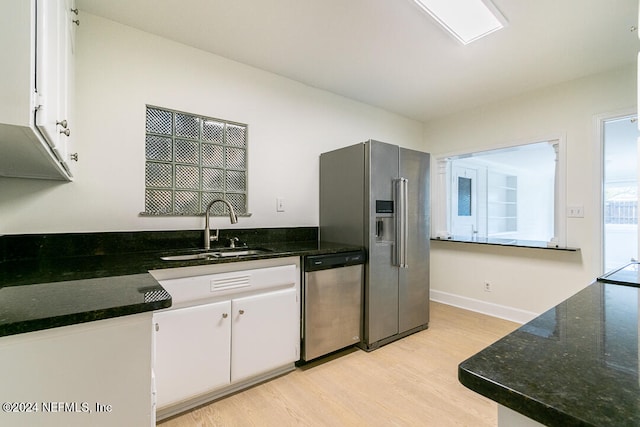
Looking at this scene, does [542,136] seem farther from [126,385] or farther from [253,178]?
[126,385]

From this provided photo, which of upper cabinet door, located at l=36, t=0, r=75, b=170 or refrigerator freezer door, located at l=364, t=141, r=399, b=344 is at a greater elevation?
upper cabinet door, located at l=36, t=0, r=75, b=170

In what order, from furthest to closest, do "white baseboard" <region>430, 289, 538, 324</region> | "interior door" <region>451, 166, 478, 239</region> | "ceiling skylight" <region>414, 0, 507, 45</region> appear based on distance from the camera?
"interior door" <region>451, 166, 478, 239</region>, "white baseboard" <region>430, 289, 538, 324</region>, "ceiling skylight" <region>414, 0, 507, 45</region>

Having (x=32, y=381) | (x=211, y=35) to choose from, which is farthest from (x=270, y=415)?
(x=211, y=35)

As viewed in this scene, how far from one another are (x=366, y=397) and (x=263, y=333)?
777mm

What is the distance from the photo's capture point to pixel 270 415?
1634 millimetres

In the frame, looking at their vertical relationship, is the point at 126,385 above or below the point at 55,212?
below

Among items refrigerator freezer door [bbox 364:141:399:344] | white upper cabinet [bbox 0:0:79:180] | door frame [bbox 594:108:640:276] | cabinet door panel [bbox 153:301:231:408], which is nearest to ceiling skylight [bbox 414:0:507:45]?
refrigerator freezer door [bbox 364:141:399:344]

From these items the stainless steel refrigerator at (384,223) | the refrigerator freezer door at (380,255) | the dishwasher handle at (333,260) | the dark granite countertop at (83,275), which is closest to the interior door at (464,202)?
the stainless steel refrigerator at (384,223)

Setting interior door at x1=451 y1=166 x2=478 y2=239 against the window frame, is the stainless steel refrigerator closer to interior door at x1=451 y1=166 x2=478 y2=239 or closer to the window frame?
the window frame

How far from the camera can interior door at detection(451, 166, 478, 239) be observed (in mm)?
4047

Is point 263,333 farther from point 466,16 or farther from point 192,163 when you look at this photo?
point 466,16

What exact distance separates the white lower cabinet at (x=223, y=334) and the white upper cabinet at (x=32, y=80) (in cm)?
83

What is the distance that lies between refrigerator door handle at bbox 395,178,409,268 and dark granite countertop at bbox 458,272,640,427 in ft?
5.78

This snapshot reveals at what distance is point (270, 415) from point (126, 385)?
1089 millimetres
